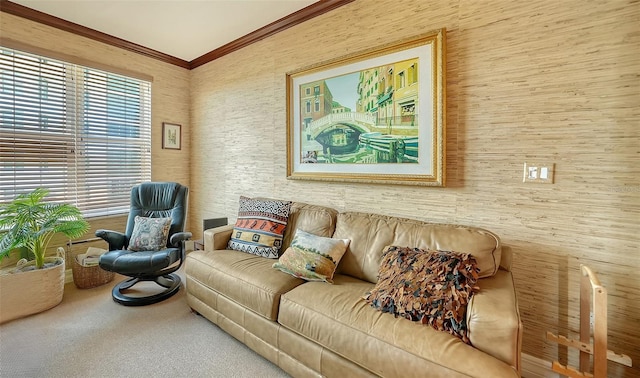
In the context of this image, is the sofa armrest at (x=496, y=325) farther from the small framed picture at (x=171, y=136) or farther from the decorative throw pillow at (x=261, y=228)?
the small framed picture at (x=171, y=136)

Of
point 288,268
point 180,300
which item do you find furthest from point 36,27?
point 288,268

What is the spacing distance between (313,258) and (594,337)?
57.2 inches

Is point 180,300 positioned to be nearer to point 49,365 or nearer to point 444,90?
point 49,365

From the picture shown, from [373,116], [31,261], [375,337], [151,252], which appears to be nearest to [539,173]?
[373,116]

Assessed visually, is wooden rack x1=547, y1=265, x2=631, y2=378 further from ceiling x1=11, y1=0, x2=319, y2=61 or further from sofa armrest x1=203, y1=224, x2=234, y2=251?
ceiling x1=11, y1=0, x2=319, y2=61

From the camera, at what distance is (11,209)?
7.47 feet

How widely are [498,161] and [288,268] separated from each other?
155 centimetres

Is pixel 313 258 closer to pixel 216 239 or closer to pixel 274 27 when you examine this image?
pixel 216 239

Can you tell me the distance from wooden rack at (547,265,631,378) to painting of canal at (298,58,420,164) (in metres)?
1.16

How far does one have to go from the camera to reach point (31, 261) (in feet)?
8.17

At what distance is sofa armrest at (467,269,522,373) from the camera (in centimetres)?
115

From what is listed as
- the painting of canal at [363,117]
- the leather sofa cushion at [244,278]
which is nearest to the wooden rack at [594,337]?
the painting of canal at [363,117]

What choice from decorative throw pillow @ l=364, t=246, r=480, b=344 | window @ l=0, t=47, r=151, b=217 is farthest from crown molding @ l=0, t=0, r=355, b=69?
decorative throw pillow @ l=364, t=246, r=480, b=344

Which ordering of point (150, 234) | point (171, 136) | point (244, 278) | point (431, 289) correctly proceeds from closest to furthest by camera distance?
point (431, 289)
point (244, 278)
point (150, 234)
point (171, 136)
